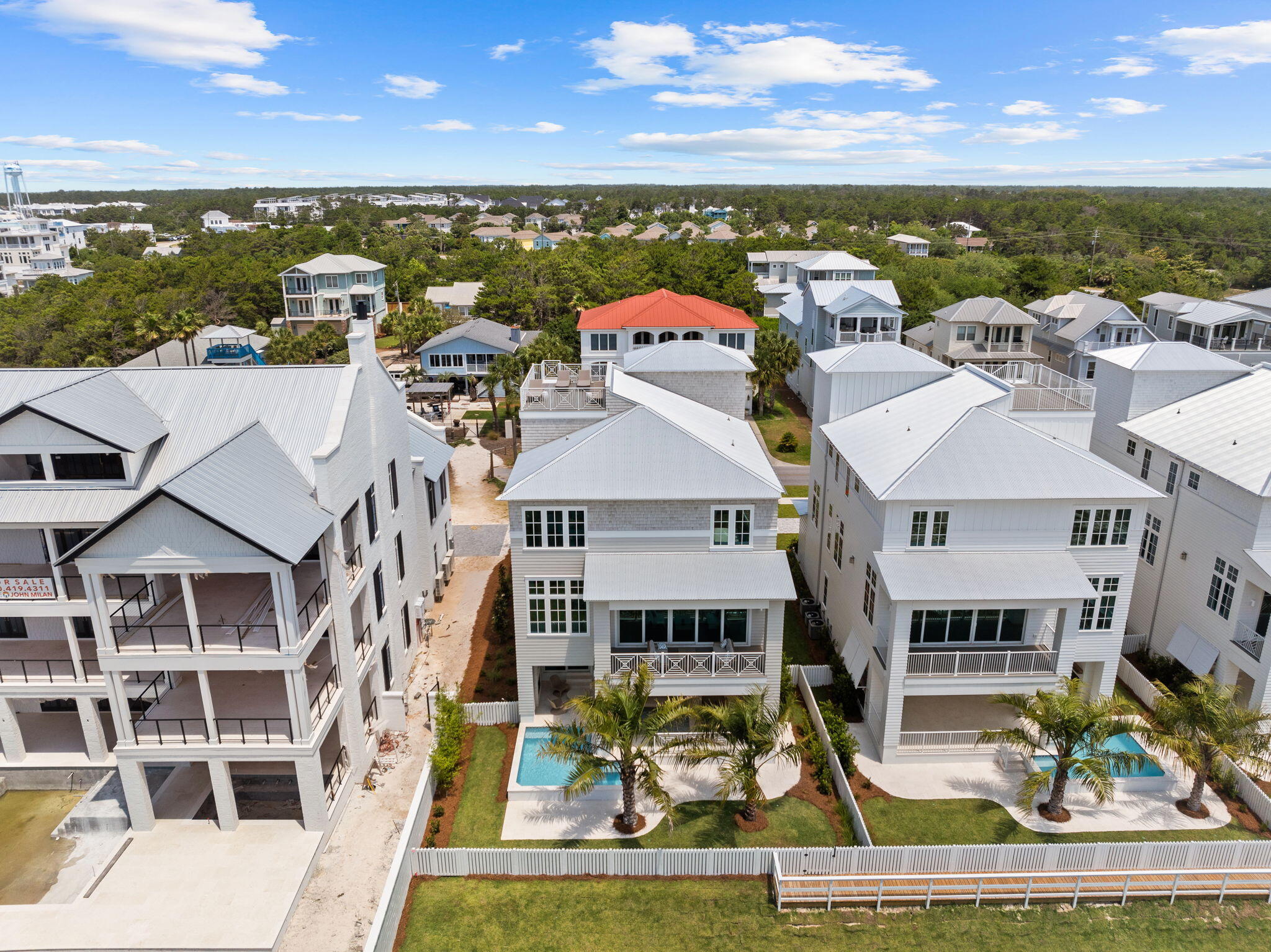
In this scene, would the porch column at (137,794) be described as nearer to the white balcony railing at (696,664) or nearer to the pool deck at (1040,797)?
the white balcony railing at (696,664)

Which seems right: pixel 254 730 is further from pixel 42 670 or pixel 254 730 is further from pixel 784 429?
pixel 784 429

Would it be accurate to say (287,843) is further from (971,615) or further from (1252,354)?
(1252,354)

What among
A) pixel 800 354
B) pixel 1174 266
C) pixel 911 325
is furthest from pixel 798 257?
pixel 1174 266

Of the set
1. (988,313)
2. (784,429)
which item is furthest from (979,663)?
(784,429)

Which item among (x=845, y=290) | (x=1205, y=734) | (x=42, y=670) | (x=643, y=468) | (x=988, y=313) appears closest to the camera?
(x=1205, y=734)

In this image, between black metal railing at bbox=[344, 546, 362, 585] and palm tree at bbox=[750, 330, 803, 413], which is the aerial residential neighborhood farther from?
palm tree at bbox=[750, 330, 803, 413]

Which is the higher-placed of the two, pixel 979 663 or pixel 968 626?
pixel 968 626

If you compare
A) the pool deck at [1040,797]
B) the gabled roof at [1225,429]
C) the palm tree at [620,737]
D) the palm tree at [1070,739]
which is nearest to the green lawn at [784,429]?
the gabled roof at [1225,429]
